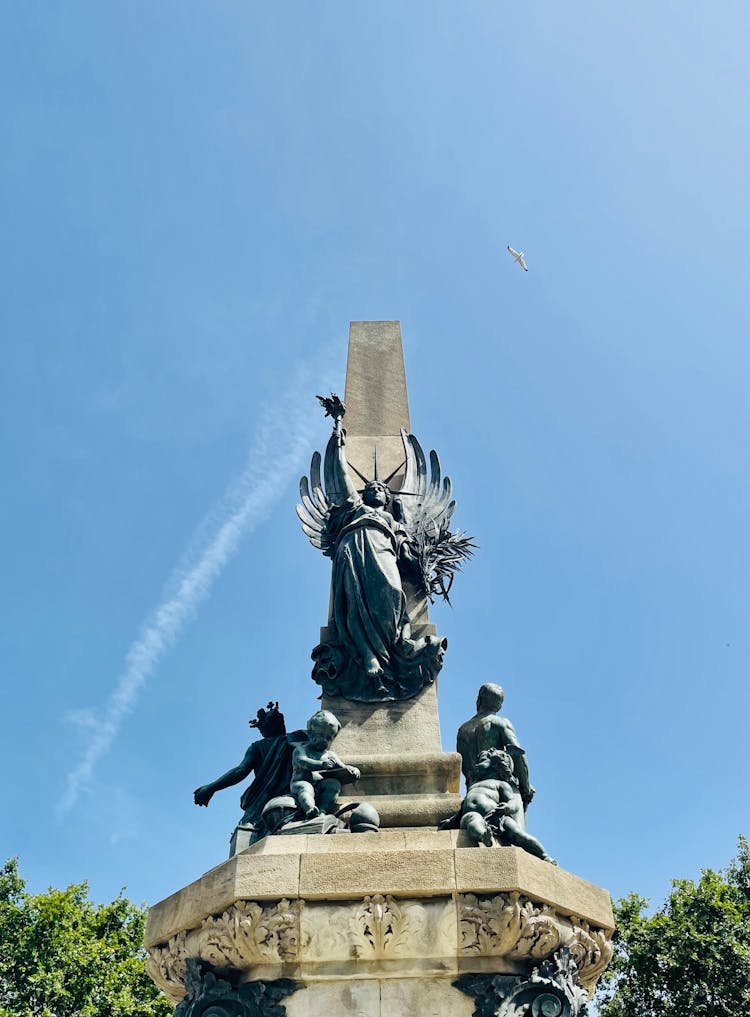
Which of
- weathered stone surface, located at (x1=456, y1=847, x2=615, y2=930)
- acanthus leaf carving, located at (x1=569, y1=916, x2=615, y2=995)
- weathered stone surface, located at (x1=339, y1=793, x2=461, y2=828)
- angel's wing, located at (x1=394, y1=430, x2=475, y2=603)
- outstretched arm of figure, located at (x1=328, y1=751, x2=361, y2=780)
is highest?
angel's wing, located at (x1=394, y1=430, x2=475, y2=603)

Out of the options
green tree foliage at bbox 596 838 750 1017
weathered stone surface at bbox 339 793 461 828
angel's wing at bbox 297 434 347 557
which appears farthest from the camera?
green tree foliage at bbox 596 838 750 1017

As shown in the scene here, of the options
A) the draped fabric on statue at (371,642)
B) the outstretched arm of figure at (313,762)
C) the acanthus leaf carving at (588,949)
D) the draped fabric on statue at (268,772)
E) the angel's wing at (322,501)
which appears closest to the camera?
the acanthus leaf carving at (588,949)

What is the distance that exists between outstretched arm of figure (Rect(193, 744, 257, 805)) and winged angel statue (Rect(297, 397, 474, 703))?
Answer: 1.08 m

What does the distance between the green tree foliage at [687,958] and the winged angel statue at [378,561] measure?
1473cm

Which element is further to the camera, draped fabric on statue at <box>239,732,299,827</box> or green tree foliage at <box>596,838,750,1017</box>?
green tree foliage at <box>596,838,750,1017</box>

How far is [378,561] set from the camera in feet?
34.2

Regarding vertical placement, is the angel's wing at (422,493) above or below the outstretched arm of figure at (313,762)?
above

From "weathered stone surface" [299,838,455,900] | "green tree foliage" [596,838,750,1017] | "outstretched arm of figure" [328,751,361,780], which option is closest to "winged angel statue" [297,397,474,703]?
"outstretched arm of figure" [328,751,361,780]

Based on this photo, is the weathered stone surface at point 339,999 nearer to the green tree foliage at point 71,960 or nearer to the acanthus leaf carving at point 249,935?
the acanthus leaf carving at point 249,935

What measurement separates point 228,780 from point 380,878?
2870 mm

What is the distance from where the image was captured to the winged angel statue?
1001 cm

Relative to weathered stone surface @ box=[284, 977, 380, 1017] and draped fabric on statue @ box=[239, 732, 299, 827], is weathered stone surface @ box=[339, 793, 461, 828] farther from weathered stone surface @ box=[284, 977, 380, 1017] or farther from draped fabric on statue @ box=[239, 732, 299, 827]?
weathered stone surface @ box=[284, 977, 380, 1017]

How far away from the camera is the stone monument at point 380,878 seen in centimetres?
678

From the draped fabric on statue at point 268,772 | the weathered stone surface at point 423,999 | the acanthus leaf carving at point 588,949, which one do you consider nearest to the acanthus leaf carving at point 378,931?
the weathered stone surface at point 423,999
